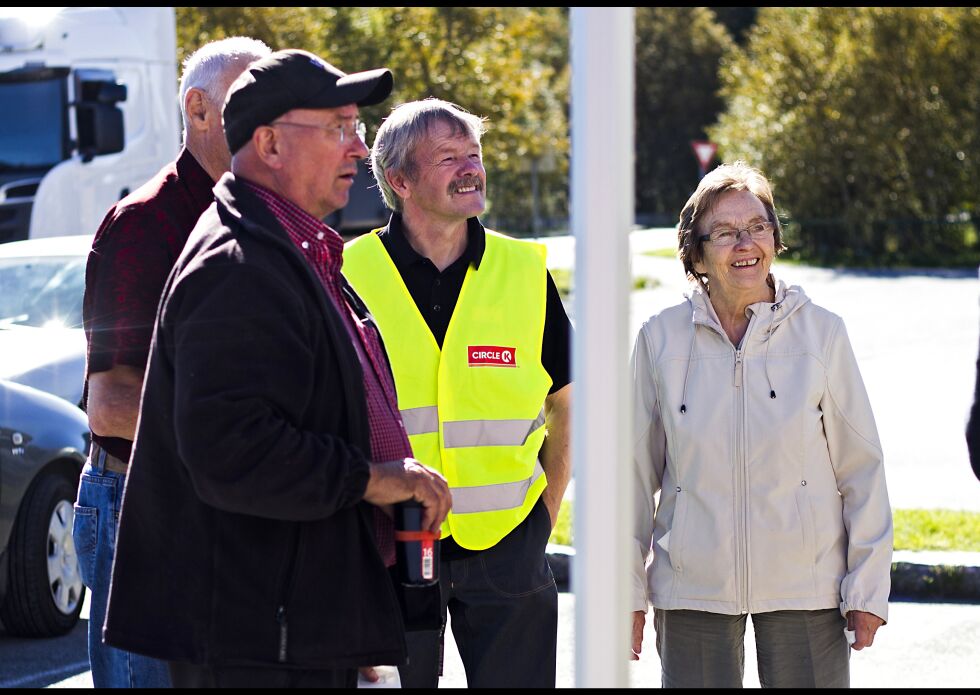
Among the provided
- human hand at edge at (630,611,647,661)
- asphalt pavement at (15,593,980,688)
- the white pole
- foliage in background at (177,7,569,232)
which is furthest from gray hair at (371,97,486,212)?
foliage in background at (177,7,569,232)

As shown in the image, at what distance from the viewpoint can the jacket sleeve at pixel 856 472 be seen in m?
2.95

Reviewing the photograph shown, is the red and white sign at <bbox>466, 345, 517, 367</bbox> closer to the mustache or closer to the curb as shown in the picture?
the mustache

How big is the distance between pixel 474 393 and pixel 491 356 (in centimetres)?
10

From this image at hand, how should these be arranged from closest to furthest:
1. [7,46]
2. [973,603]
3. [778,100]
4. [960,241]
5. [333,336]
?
[333,336] < [973,603] < [7,46] < [960,241] < [778,100]

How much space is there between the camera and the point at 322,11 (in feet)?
50.0

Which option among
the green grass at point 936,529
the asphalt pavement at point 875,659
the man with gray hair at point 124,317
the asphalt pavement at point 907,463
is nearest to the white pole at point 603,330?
the asphalt pavement at point 907,463

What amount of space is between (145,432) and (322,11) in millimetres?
13687

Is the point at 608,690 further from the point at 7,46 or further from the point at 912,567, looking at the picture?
the point at 7,46

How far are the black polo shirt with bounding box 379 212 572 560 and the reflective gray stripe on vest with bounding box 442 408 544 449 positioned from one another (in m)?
0.20

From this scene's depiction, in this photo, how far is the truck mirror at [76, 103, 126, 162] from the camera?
9992 mm

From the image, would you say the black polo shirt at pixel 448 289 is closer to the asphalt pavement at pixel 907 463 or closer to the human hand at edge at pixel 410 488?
the asphalt pavement at pixel 907 463

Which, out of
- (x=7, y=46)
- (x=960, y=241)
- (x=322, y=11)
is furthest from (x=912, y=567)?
(x=960, y=241)

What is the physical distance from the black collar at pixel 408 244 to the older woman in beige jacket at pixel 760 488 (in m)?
0.49

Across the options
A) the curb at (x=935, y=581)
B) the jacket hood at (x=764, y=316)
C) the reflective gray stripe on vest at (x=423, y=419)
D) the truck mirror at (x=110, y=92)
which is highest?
the truck mirror at (x=110, y=92)
